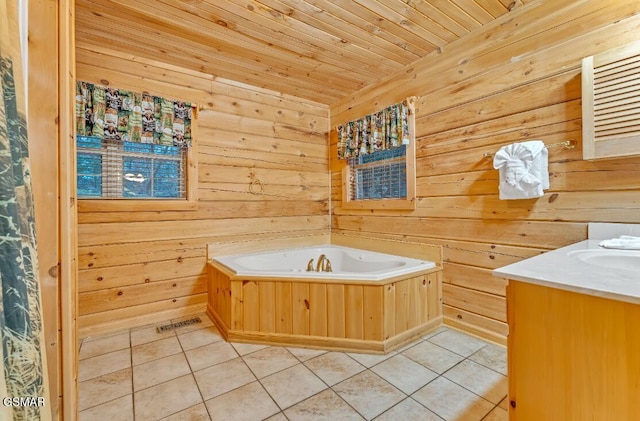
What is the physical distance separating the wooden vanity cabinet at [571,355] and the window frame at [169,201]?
8.47ft

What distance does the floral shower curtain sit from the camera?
0.52 m

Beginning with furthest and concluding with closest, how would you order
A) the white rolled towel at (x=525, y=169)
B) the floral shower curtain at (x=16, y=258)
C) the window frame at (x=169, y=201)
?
the window frame at (x=169, y=201) < the white rolled towel at (x=525, y=169) < the floral shower curtain at (x=16, y=258)

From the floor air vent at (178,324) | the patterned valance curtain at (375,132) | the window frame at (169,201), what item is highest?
the patterned valance curtain at (375,132)

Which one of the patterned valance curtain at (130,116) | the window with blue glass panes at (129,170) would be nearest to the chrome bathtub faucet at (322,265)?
the window with blue glass panes at (129,170)

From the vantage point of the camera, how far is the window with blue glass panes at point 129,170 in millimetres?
2291

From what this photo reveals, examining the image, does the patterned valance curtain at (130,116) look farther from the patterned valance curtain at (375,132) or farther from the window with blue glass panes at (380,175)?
the window with blue glass panes at (380,175)

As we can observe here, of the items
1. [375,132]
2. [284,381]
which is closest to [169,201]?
[284,381]

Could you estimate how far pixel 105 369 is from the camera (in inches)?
70.2

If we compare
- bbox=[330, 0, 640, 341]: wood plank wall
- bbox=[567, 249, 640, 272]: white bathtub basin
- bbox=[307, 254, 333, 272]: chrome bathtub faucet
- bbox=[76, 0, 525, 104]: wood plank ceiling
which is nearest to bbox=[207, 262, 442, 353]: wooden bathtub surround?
bbox=[330, 0, 640, 341]: wood plank wall

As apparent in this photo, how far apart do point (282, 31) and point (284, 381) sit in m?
2.40

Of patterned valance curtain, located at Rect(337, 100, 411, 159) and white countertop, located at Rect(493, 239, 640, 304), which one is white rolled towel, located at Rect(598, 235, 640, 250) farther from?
patterned valance curtain, located at Rect(337, 100, 411, 159)

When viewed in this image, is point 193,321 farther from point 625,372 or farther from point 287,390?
point 625,372

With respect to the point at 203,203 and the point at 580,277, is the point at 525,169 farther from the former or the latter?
the point at 203,203

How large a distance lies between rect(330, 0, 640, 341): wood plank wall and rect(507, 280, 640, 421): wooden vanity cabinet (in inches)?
48.9
